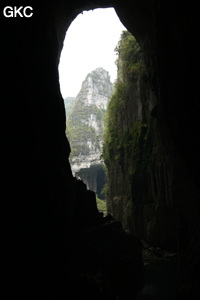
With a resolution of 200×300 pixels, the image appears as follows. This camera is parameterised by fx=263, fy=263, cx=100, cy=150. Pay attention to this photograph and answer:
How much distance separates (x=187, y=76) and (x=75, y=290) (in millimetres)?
8997

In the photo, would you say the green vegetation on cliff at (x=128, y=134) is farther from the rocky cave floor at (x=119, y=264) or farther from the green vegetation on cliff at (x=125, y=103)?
the rocky cave floor at (x=119, y=264)

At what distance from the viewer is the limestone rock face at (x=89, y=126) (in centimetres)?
6431

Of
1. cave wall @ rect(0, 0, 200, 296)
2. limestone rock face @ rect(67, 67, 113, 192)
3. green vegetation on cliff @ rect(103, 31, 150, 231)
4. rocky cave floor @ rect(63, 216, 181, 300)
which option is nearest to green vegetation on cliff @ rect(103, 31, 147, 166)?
green vegetation on cliff @ rect(103, 31, 150, 231)

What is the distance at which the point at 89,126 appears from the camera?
233 ft

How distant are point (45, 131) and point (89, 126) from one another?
6103cm

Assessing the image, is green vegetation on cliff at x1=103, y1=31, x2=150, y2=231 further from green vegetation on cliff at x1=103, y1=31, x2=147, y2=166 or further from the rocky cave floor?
the rocky cave floor

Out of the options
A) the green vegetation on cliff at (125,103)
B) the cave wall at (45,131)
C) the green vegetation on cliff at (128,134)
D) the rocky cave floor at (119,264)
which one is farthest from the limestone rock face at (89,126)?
the cave wall at (45,131)

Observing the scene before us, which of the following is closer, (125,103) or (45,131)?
(45,131)

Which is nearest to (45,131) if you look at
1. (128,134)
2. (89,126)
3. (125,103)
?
(128,134)

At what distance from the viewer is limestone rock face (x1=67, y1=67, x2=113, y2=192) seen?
6431 centimetres

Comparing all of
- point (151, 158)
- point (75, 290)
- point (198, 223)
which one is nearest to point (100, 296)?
point (75, 290)

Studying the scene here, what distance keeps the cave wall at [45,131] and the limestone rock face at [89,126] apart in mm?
41953

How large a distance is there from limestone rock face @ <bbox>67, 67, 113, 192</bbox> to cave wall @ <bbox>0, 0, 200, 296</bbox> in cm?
4195

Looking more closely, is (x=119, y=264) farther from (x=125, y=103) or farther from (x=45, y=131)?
(x=125, y=103)
